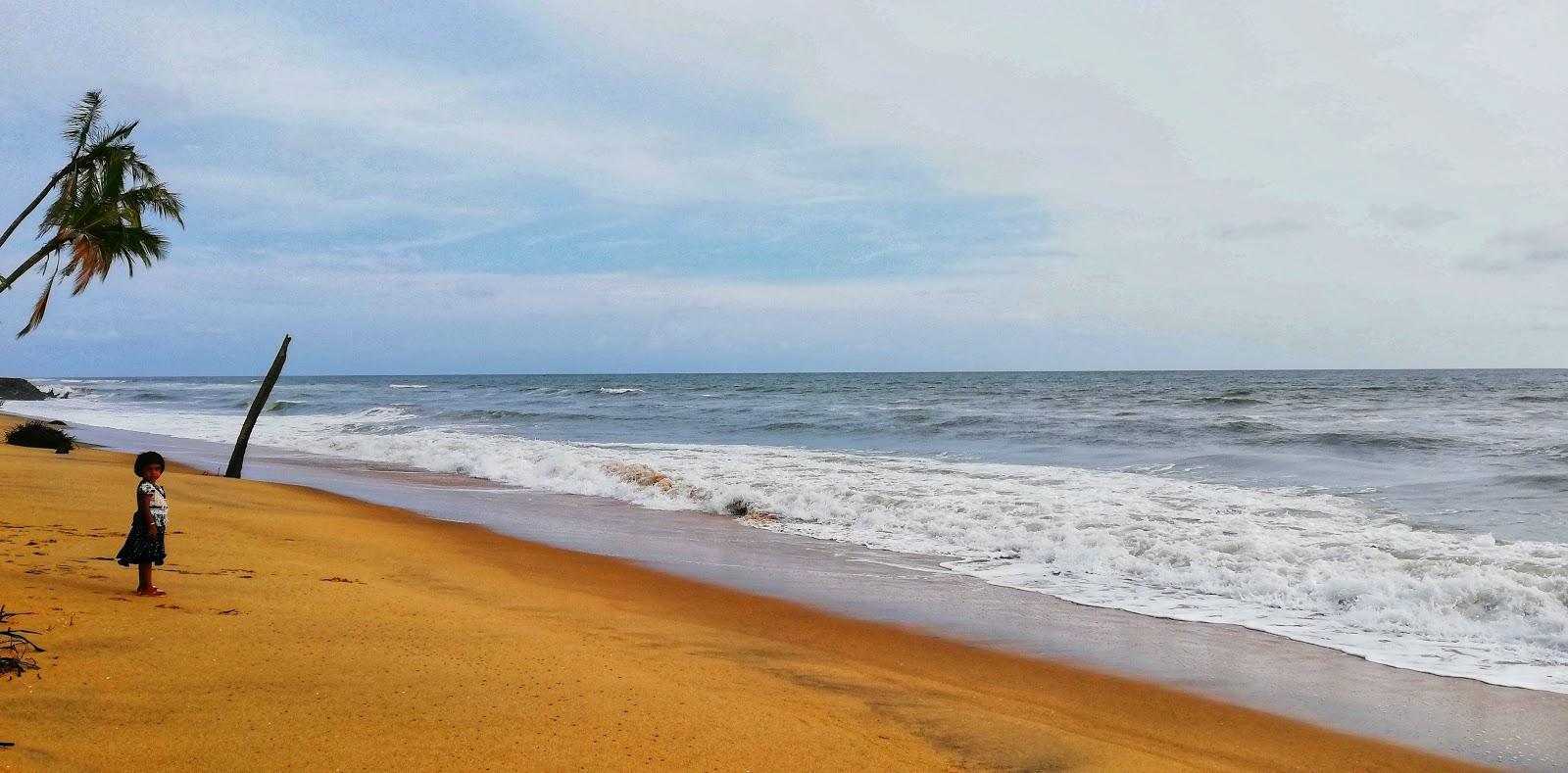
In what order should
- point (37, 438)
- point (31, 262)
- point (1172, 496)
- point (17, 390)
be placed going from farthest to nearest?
point (17, 390)
point (37, 438)
point (1172, 496)
point (31, 262)

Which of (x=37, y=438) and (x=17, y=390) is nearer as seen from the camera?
(x=37, y=438)

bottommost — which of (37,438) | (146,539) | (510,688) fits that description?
(510,688)

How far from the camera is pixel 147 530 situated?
18.7 feet

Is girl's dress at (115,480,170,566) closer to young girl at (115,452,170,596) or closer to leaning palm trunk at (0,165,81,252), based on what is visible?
young girl at (115,452,170,596)

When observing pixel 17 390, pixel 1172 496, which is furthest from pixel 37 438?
pixel 17 390

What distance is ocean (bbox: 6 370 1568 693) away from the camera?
26.0ft

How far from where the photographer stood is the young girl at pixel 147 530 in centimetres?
567

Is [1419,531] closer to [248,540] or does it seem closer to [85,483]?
[248,540]

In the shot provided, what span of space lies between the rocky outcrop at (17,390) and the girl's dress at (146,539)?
5788 centimetres

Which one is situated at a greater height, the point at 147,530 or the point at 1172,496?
the point at 147,530

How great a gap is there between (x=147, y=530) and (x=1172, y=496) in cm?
1347

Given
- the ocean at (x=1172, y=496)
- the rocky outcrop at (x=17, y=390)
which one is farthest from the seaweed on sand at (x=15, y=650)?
the rocky outcrop at (x=17, y=390)

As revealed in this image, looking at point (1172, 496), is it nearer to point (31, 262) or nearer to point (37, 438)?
point (31, 262)

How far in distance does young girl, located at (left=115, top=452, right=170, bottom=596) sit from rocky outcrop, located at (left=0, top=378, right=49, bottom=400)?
190 feet
